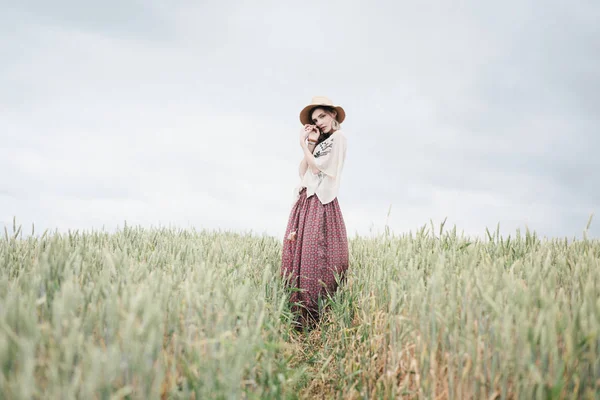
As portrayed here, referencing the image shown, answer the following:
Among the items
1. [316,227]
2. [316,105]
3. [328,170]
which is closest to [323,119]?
[316,105]

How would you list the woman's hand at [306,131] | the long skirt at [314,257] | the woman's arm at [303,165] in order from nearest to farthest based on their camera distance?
1. the long skirt at [314,257]
2. the woman's hand at [306,131]
3. the woman's arm at [303,165]

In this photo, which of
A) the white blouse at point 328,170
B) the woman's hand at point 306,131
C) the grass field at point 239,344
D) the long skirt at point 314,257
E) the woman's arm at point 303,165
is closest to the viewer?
the grass field at point 239,344

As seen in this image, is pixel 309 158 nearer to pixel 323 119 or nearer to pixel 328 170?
pixel 328 170

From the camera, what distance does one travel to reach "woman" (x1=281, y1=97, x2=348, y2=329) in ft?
13.2

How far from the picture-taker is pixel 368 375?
2.64 meters

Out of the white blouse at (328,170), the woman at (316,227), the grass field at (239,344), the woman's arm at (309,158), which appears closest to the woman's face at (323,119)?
the woman at (316,227)

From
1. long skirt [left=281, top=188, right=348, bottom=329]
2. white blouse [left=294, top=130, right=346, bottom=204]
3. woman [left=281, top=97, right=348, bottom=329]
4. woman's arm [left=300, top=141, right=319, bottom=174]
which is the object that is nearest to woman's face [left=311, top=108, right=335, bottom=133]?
woman [left=281, top=97, right=348, bottom=329]

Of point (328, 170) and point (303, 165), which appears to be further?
point (303, 165)

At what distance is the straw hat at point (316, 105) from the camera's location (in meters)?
4.35

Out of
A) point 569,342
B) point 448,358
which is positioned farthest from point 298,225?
point 569,342

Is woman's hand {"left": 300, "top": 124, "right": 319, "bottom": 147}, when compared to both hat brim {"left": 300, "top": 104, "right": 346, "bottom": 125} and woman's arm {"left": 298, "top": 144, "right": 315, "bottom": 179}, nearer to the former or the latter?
woman's arm {"left": 298, "top": 144, "right": 315, "bottom": 179}

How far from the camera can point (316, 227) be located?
4055mm

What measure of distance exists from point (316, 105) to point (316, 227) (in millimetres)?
1419

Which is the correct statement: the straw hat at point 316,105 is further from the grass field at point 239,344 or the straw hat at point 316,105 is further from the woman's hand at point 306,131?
the grass field at point 239,344
